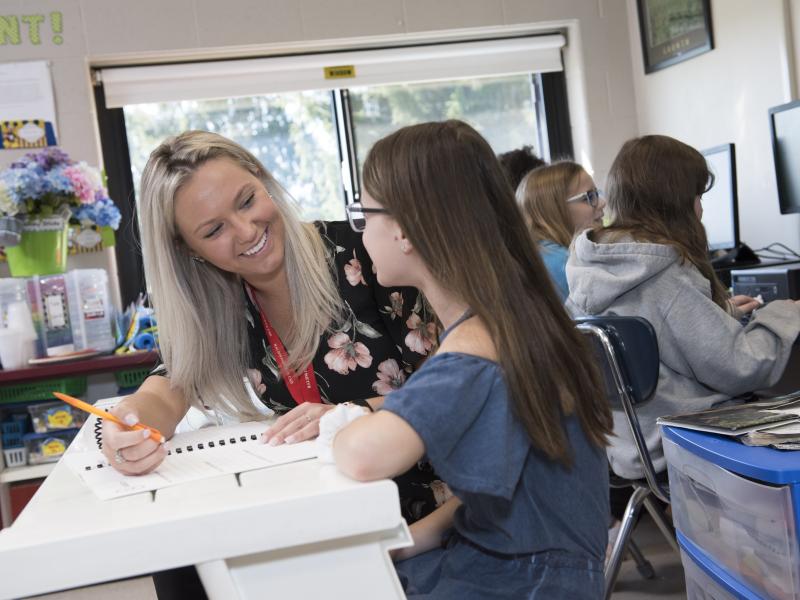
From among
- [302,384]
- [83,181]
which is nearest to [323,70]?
[83,181]

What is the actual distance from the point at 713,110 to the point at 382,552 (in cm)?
297

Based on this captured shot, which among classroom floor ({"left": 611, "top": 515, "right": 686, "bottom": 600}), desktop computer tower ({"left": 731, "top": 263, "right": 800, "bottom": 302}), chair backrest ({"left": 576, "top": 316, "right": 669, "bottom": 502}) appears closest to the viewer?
chair backrest ({"left": 576, "top": 316, "right": 669, "bottom": 502})

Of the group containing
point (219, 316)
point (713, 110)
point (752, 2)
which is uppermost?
point (752, 2)

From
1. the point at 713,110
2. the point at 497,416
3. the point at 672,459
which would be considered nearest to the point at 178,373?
the point at 497,416

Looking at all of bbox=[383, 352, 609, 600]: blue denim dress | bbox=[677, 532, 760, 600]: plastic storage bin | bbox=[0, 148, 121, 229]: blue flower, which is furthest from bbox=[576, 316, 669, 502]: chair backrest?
bbox=[0, 148, 121, 229]: blue flower

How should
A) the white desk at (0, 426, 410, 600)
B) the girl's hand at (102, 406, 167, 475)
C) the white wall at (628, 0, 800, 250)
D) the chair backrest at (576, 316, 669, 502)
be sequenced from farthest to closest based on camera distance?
the white wall at (628, 0, 800, 250) → the chair backrest at (576, 316, 669, 502) → the girl's hand at (102, 406, 167, 475) → the white desk at (0, 426, 410, 600)

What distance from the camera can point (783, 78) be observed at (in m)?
2.93

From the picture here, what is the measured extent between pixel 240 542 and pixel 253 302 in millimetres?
830

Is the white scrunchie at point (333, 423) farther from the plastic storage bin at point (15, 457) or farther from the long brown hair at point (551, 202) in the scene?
the plastic storage bin at point (15, 457)

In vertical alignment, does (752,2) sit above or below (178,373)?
above

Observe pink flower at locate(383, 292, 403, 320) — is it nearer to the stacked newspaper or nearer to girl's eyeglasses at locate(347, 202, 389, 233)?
girl's eyeglasses at locate(347, 202, 389, 233)

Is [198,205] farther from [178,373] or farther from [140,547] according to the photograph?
[140,547]

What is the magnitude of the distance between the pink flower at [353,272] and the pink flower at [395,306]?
0.06m

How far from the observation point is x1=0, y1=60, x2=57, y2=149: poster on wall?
329 centimetres
